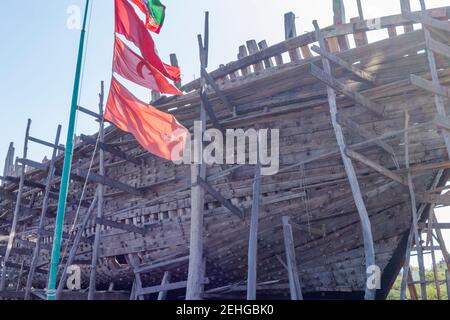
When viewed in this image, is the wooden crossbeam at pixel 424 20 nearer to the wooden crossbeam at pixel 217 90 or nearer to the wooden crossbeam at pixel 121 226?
the wooden crossbeam at pixel 217 90

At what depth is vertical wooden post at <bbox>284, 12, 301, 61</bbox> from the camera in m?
7.98

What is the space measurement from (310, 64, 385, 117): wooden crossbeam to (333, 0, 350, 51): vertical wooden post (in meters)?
1.09

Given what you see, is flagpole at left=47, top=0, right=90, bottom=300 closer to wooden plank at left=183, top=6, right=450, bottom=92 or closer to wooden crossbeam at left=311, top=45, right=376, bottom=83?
wooden plank at left=183, top=6, right=450, bottom=92

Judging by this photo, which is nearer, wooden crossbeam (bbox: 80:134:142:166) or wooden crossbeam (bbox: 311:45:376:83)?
wooden crossbeam (bbox: 311:45:376:83)

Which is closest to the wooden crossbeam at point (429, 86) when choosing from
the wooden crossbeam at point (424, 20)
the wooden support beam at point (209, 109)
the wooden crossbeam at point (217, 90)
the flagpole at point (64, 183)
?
the wooden crossbeam at point (424, 20)

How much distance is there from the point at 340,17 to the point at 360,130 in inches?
81.7

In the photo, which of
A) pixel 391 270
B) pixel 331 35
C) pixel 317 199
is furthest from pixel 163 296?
pixel 331 35

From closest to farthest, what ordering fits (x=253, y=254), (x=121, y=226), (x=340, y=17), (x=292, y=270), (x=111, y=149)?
(x=253, y=254) < (x=292, y=270) < (x=340, y=17) < (x=121, y=226) < (x=111, y=149)

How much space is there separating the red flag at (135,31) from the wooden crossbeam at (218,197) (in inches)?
84.2

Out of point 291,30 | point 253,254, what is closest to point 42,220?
point 253,254

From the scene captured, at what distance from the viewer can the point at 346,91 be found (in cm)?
673


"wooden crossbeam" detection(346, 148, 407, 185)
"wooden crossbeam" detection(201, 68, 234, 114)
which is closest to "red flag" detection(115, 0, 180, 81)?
"wooden crossbeam" detection(201, 68, 234, 114)

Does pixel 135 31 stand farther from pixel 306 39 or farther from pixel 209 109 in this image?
pixel 306 39
